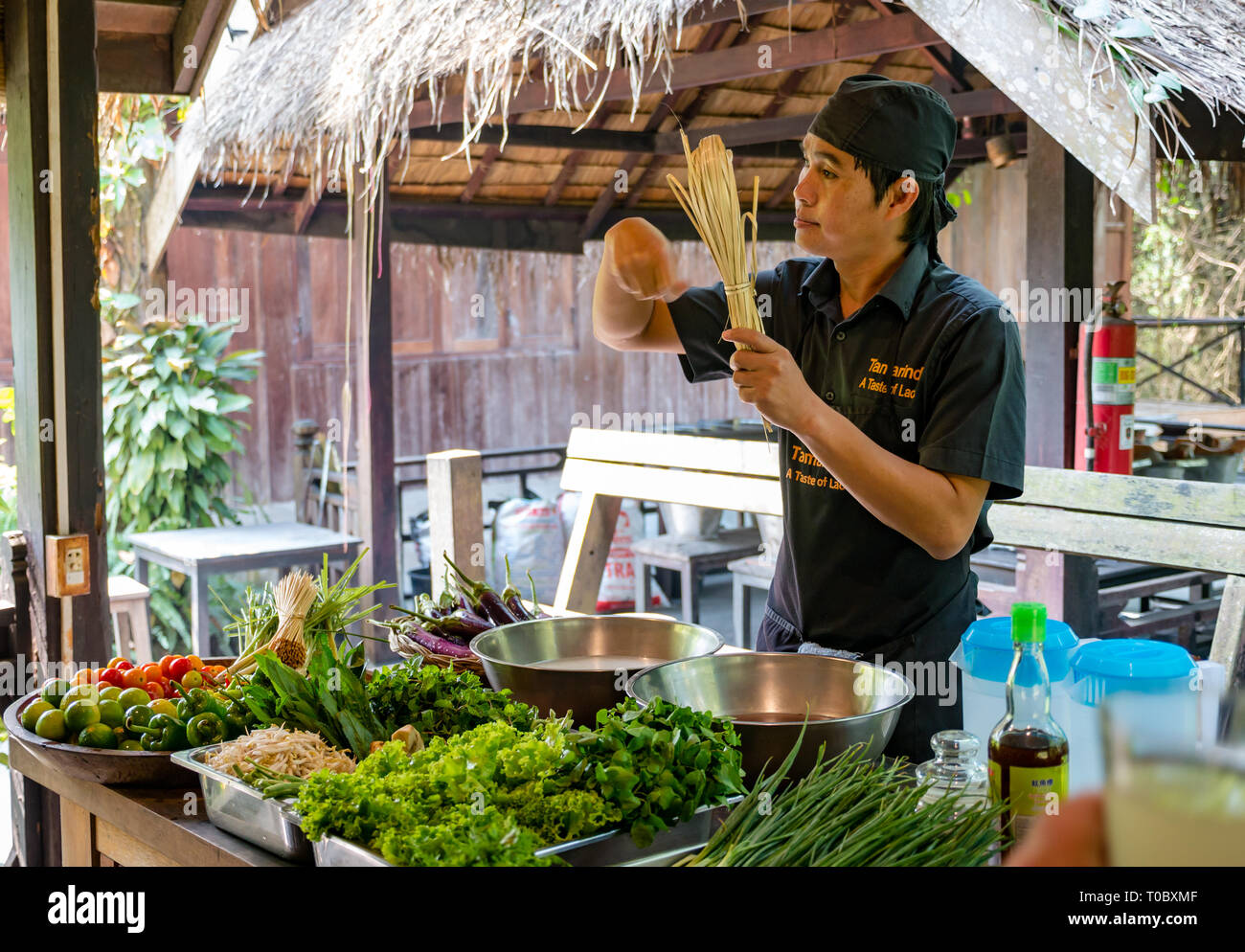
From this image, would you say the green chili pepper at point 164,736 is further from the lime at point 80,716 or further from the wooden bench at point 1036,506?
the wooden bench at point 1036,506

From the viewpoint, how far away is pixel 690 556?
614 cm

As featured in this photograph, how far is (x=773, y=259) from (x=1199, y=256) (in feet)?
15.6

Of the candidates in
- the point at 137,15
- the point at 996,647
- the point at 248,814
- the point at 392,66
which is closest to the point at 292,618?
the point at 248,814

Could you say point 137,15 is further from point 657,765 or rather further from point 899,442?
point 657,765

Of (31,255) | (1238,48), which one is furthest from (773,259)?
(31,255)

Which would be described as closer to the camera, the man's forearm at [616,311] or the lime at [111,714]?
the lime at [111,714]

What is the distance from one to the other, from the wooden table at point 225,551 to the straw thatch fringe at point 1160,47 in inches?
149

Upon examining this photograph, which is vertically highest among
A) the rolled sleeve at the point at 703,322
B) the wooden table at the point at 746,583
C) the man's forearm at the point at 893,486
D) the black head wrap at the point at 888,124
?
the black head wrap at the point at 888,124

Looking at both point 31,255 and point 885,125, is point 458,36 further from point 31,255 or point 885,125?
point 885,125

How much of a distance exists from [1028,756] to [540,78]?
5.22 m

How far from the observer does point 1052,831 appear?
73 cm

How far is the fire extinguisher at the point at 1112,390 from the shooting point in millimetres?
→ 3762

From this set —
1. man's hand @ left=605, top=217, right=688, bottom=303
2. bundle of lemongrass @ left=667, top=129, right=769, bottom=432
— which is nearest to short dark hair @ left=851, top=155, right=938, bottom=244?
bundle of lemongrass @ left=667, top=129, right=769, bottom=432

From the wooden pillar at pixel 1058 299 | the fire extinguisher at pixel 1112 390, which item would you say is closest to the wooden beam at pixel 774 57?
the wooden pillar at pixel 1058 299
